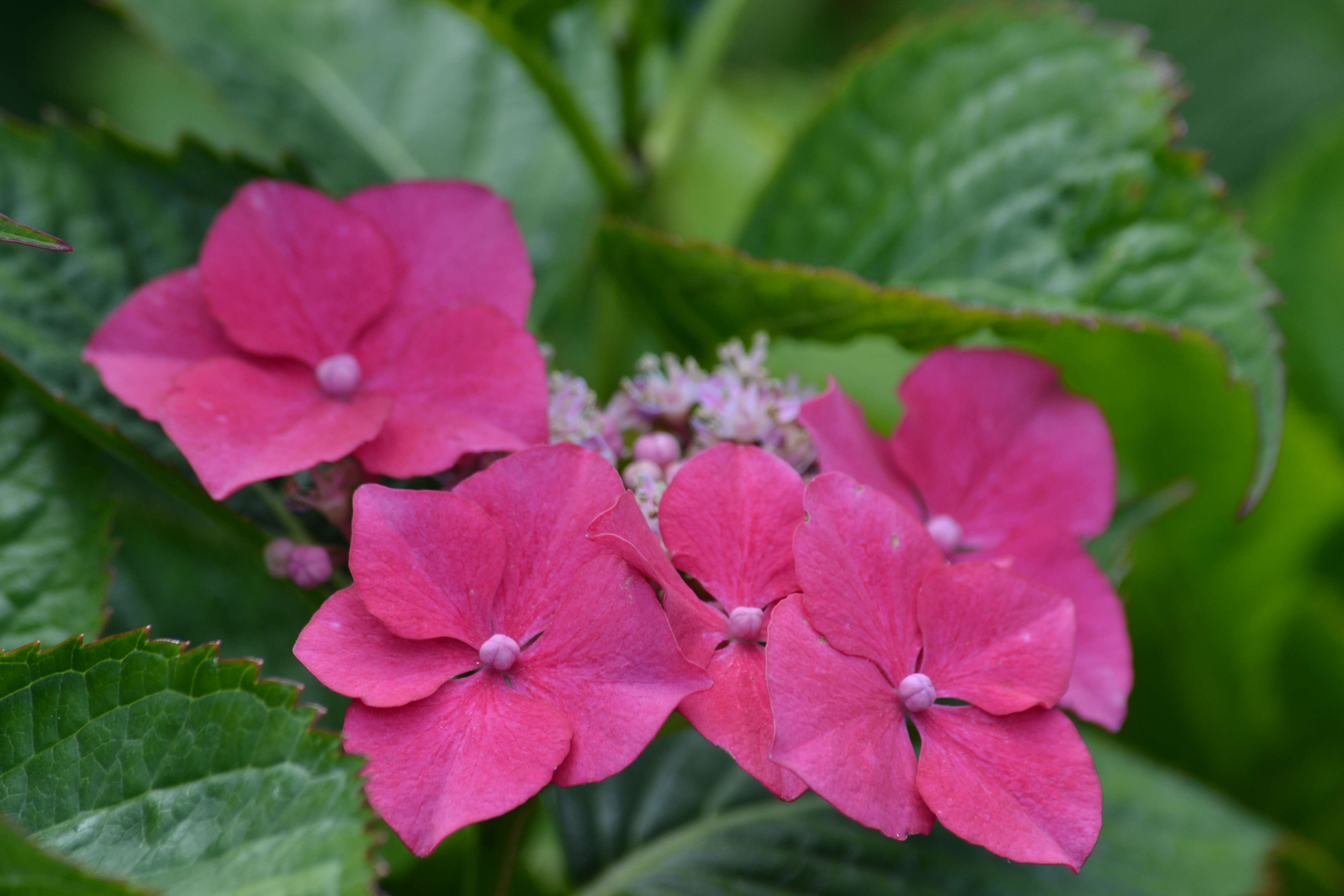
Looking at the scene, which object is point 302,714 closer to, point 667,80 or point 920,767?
point 920,767

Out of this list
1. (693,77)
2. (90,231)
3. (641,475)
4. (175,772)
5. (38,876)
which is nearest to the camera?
(38,876)

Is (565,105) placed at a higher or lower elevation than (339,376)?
higher

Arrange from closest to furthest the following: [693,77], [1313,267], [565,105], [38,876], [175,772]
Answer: [38,876] → [175,772] → [565,105] → [693,77] → [1313,267]

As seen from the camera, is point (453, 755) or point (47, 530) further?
point (47, 530)

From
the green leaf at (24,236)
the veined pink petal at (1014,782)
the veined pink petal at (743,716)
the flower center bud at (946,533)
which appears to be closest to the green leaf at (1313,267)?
the flower center bud at (946,533)

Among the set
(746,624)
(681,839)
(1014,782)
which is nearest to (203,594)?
(681,839)

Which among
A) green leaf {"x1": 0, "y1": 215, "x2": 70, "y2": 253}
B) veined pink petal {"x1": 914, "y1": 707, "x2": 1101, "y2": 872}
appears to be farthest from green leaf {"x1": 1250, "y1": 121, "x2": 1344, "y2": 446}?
green leaf {"x1": 0, "y1": 215, "x2": 70, "y2": 253}

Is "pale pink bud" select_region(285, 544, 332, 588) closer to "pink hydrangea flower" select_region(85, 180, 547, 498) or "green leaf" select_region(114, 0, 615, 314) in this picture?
"pink hydrangea flower" select_region(85, 180, 547, 498)

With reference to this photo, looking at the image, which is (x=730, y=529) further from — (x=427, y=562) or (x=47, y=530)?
(x=47, y=530)
